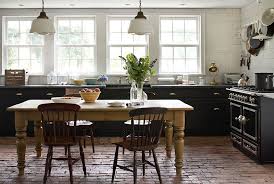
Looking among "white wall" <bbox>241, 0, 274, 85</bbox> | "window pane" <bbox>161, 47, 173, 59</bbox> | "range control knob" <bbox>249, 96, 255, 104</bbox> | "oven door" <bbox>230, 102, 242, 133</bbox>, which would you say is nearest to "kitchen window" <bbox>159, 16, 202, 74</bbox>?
"window pane" <bbox>161, 47, 173, 59</bbox>

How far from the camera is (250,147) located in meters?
5.62

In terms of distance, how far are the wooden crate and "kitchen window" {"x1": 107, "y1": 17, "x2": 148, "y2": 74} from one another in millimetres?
1674

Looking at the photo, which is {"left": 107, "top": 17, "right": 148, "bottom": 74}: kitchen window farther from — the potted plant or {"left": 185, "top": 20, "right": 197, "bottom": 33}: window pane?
the potted plant

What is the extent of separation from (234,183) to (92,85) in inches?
150

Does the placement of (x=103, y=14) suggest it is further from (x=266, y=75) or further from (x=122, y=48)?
(x=266, y=75)

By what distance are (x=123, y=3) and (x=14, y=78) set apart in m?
Result: 2.49

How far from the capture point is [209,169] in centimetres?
511

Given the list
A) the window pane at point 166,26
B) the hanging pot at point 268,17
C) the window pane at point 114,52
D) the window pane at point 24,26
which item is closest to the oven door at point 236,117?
the hanging pot at point 268,17

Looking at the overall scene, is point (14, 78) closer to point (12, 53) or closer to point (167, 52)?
point (12, 53)

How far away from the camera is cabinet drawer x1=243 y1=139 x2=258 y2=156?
5.43 meters

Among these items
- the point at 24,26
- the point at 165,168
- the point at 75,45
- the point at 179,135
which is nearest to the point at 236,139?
the point at 165,168

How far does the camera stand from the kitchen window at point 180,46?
8.22 m

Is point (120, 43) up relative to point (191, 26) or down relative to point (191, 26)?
down

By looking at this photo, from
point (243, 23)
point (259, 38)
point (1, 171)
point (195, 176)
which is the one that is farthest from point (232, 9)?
point (1, 171)
